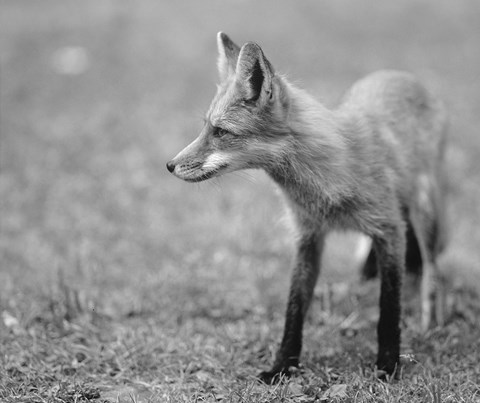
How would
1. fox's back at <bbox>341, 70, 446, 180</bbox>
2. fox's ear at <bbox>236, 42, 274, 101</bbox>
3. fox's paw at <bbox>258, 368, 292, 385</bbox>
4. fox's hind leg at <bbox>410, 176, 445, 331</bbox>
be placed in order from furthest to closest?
fox's hind leg at <bbox>410, 176, 445, 331</bbox>, fox's back at <bbox>341, 70, 446, 180</bbox>, fox's paw at <bbox>258, 368, 292, 385</bbox>, fox's ear at <bbox>236, 42, 274, 101</bbox>

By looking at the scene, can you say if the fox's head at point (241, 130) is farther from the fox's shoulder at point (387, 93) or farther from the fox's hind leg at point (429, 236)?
the fox's hind leg at point (429, 236)

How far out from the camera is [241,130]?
3955 millimetres

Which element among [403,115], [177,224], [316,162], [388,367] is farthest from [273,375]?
[177,224]

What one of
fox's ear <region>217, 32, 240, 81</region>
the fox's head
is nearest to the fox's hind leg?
the fox's head

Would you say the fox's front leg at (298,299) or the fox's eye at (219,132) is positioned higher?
the fox's eye at (219,132)

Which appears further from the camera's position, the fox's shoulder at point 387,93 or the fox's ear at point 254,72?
the fox's shoulder at point 387,93

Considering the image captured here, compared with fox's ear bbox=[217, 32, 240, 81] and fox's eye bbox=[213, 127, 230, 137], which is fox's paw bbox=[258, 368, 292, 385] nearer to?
fox's eye bbox=[213, 127, 230, 137]

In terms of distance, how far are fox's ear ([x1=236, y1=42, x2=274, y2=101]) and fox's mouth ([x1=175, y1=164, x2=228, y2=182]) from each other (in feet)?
1.70

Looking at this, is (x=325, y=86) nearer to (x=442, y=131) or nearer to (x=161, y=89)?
(x=161, y=89)

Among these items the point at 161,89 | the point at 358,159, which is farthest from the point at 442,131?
the point at 161,89

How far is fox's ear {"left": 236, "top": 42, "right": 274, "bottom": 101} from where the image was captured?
3734 millimetres

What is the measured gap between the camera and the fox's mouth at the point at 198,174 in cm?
392

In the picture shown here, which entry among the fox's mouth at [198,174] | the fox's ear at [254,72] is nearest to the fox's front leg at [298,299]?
the fox's mouth at [198,174]

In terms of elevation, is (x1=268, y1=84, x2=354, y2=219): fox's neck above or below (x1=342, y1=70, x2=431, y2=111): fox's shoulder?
below
